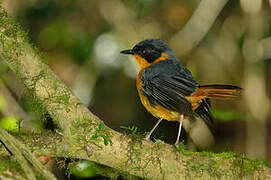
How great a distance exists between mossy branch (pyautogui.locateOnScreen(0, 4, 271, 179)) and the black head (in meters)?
1.77

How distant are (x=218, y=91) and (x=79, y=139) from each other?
56.8 inches

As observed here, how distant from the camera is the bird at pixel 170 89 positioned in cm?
357

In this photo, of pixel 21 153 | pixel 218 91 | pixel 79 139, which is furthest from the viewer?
pixel 218 91

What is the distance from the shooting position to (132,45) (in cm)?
652

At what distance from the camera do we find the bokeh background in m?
6.54

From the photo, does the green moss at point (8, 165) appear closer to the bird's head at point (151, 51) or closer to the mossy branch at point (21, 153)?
the mossy branch at point (21, 153)

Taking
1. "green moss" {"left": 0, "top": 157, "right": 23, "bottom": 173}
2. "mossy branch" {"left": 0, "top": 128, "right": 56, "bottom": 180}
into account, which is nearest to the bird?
"green moss" {"left": 0, "top": 157, "right": 23, "bottom": 173}

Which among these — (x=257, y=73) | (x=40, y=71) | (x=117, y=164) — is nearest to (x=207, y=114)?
(x=117, y=164)

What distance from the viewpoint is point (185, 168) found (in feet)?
9.41

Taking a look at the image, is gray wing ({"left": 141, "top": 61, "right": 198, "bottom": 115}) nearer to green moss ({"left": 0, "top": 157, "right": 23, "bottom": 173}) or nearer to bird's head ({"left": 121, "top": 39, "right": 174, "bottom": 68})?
bird's head ({"left": 121, "top": 39, "right": 174, "bottom": 68})

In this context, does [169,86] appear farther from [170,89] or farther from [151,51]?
[151,51]

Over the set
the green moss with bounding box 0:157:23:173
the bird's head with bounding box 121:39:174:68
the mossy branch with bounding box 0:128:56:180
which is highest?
the bird's head with bounding box 121:39:174:68

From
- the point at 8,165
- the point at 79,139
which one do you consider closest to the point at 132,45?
the point at 79,139

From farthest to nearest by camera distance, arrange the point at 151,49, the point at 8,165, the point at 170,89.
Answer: the point at 151,49 → the point at 170,89 → the point at 8,165
